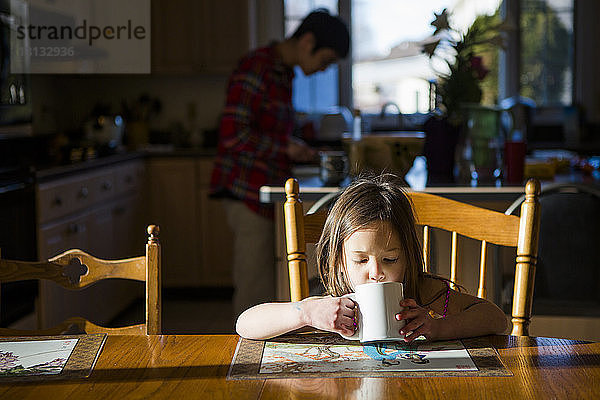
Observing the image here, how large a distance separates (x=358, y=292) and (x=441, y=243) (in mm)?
1451

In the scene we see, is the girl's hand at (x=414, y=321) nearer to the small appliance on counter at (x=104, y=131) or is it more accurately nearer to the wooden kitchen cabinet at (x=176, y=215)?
the small appliance on counter at (x=104, y=131)

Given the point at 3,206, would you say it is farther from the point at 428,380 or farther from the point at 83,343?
the point at 428,380

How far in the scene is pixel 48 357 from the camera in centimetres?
114

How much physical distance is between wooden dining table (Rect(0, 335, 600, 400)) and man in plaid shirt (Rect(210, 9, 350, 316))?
195 cm

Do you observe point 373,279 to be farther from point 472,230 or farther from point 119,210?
point 119,210

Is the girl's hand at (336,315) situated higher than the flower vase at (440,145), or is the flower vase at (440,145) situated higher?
the flower vase at (440,145)

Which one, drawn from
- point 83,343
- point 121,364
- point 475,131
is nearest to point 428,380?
point 121,364

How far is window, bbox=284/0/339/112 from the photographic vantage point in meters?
5.04

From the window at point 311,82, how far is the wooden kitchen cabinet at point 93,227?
125 centimetres

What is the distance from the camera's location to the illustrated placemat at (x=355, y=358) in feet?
3.46

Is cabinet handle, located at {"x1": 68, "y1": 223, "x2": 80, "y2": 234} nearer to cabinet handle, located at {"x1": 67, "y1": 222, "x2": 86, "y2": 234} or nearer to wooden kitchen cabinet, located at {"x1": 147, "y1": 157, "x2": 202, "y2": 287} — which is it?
cabinet handle, located at {"x1": 67, "y1": 222, "x2": 86, "y2": 234}

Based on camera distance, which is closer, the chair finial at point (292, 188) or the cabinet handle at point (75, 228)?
the chair finial at point (292, 188)

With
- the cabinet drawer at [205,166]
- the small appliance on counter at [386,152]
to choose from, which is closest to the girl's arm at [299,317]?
the small appliance on counter at [386,152]

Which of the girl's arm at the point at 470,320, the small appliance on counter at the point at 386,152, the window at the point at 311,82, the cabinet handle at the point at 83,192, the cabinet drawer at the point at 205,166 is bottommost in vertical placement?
the girl's arm at the point at 470,320
